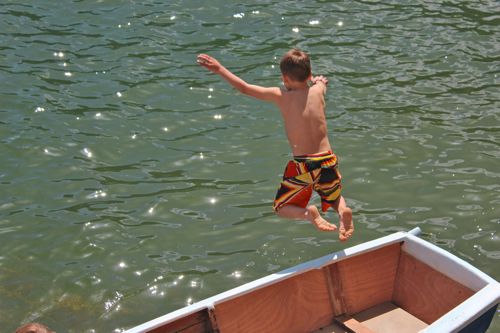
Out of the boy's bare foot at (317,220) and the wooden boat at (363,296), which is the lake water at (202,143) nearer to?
the wooden boat at (363,296)

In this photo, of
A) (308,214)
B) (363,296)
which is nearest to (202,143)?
(363,296)

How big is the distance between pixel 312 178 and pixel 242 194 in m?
3.13

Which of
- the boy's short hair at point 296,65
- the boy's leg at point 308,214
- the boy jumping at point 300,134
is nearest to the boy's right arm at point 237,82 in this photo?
the boy jumping at point 300,134

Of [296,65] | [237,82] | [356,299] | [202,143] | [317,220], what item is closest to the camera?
[317,220]

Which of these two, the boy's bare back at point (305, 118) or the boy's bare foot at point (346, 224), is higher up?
the boy's bare back at point (305, 118)

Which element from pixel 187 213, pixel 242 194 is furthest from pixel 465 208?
pixel 187 213

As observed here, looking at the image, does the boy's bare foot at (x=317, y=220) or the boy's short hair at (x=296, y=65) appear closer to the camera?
the boy's bare foot at (x=317, y=220)

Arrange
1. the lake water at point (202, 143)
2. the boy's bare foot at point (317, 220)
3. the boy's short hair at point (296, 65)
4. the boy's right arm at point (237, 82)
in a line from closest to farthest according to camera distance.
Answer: the boy's bare foot at point (317, 220)
the boy's short hair at point (296, 65)
the boy's right arm at point (237, 82)
the lake water at point (202, 143)

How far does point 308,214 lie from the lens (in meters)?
6.81

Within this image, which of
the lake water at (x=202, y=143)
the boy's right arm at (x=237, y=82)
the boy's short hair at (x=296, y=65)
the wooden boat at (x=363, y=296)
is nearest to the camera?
the wooden boat at (x=363, y=296)

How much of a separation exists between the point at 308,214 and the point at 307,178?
412 mm

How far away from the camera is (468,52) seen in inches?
567

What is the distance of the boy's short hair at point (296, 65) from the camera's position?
6832 mm

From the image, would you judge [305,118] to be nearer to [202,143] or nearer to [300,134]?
[300,134]
